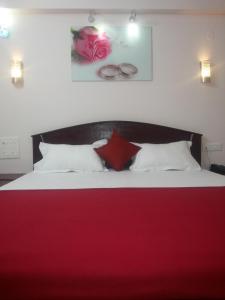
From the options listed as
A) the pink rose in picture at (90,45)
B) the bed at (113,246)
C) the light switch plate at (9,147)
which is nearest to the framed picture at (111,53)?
the pink rose in picture at (90,45)

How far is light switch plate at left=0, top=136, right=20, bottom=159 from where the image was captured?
2.81 m

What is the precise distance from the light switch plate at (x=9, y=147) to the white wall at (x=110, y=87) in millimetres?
56

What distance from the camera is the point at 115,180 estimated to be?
6.72ft

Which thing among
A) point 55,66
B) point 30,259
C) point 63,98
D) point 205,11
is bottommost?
point 30,259

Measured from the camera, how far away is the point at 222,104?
A: 9.58 ft

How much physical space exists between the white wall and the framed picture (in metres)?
0.07

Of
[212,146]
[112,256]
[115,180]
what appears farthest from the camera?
[212,146]

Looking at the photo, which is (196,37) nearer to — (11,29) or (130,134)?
(130,134)

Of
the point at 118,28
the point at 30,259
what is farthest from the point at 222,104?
the point at 30,259

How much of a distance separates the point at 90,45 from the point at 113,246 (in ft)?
8.07

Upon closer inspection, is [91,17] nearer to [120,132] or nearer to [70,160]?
[120,132]

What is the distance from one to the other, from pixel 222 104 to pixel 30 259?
275 centimetres

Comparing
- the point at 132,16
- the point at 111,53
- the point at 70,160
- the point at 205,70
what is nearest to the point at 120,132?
the point at 70,160

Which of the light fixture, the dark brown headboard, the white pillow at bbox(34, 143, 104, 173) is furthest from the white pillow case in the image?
the light fixture
